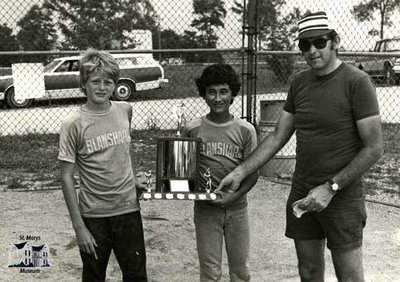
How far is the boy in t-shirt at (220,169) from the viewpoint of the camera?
3.36m

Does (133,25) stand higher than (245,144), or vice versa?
(133,25)

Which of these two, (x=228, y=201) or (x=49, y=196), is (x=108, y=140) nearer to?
(x=228, y=201)

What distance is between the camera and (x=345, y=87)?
2.96 metres

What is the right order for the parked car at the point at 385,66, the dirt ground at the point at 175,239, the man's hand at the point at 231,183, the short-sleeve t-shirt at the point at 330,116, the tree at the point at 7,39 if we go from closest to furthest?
the short-sleeve t-shirt at the point at 330,116, the man's hand at the point at 231,183, the dirt ground at the point at 175,239, the tree at the point at 7,39, the parked car at the point at 385,66

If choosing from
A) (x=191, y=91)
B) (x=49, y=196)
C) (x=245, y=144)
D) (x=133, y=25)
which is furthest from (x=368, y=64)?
(x=245, y=144)

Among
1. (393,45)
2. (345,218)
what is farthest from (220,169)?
(393,45)

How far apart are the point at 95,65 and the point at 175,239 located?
7.73 ft

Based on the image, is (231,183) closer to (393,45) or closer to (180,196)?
(180,196)

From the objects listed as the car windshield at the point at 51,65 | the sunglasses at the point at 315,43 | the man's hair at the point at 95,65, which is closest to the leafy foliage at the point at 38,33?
the car windshield at the point at 51,65

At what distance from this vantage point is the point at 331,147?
3049 millimetres

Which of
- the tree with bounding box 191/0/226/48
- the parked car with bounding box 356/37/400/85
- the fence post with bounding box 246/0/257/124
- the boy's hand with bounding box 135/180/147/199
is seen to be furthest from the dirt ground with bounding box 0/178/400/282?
the parked car with bounding box 356/37/400/85

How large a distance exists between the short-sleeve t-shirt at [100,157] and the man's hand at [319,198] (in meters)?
0.99

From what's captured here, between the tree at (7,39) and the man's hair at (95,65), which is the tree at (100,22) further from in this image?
the man's hair at (95,65)

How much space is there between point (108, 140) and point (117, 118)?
0.15 meters
